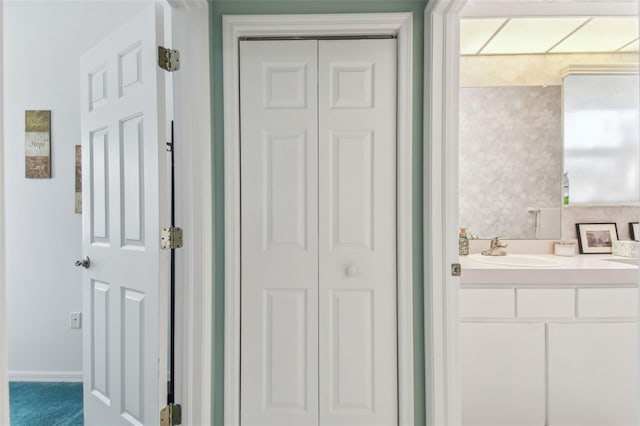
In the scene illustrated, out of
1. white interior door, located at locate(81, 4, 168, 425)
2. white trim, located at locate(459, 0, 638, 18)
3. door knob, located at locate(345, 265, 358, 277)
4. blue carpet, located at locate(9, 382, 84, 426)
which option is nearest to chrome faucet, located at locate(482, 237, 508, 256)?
door knob, located at locate(345, 265, 358, 277)

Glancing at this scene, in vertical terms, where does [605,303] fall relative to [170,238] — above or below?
below

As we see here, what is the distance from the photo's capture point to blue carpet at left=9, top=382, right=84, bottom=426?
2.13m

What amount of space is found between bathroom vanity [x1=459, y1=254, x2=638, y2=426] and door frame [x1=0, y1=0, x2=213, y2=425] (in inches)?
52.5

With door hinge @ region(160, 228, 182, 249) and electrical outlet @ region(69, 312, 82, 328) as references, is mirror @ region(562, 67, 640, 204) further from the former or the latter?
electrical outlet @ region(69, 312, 82, 328)

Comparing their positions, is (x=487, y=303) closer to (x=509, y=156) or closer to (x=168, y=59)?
(x=509, y=156)

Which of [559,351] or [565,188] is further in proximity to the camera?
[565,188]

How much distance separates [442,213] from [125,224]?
55.4 inches

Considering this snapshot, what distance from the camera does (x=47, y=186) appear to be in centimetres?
257

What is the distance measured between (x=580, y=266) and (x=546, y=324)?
368 millimetres

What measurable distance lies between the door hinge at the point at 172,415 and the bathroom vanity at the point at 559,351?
4.57 ft

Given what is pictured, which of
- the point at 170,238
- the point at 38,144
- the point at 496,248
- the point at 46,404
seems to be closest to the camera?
the point at 170,238

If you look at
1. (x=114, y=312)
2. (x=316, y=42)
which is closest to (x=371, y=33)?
(x=316, y=42)

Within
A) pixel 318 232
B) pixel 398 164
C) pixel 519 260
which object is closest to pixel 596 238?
pixel 519 260

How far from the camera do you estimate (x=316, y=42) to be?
1.69 m
